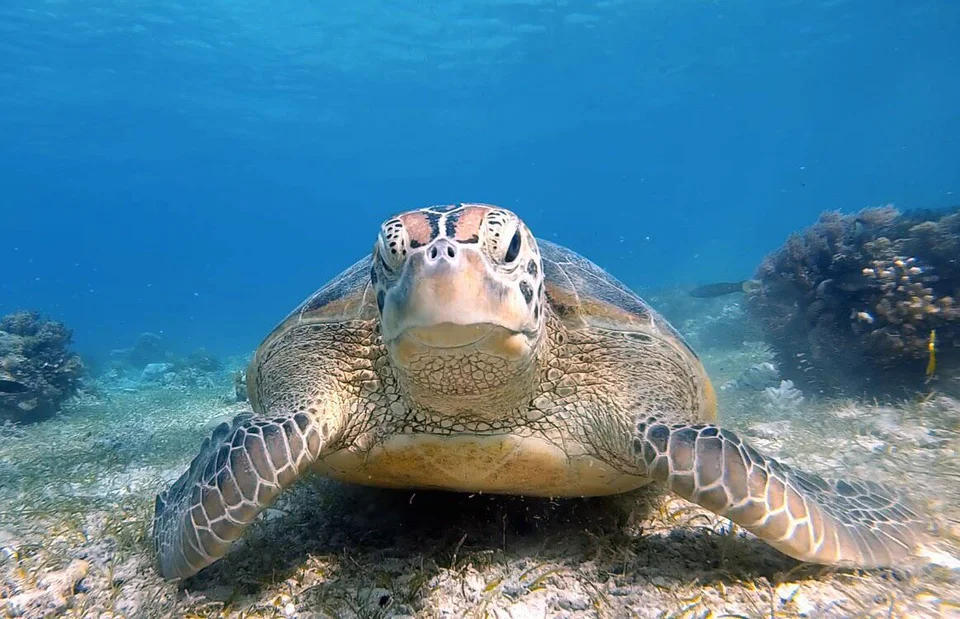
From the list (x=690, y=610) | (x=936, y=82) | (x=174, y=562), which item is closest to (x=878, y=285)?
(x=690, y=610)

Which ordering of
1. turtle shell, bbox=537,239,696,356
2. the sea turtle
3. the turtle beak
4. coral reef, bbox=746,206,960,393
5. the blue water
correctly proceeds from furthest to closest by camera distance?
the blue water → coral reef, bbox=746,206,960,393 → turtle shell, bbox=537,239,696,356 → the sea turtle → the turtle beak

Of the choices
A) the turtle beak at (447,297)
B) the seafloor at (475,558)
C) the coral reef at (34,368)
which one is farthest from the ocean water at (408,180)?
the turtle beak at (447,297)

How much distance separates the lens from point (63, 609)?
2258 millimetres

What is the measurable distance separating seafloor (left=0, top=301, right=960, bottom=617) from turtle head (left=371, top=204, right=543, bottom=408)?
84cm

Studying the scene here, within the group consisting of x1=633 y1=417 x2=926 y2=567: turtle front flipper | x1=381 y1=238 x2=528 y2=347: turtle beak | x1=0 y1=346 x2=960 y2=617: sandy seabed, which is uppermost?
x1=381 y1=238 x2=528 y2=347: turtle beak

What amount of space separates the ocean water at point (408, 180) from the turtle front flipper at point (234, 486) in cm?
21

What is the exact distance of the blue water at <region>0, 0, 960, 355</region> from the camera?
34.1 m

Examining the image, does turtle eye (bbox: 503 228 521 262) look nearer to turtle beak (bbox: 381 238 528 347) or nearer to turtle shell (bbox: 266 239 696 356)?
turtle beak (bbox: 381 238 528 347)

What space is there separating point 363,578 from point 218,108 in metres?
51.4

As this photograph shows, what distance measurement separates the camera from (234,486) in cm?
221

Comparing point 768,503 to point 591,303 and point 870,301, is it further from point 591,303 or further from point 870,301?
point 870,301

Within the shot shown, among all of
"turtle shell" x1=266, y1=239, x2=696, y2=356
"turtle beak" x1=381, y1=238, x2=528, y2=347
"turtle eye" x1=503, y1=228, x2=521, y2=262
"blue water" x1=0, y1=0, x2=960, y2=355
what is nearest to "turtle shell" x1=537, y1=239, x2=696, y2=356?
"turtle shell" x1=266, y1=239, x2=696, y2=356

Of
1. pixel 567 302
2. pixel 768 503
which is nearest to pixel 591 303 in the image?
pixel 567 302

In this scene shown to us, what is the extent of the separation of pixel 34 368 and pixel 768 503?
11373 mm
